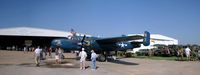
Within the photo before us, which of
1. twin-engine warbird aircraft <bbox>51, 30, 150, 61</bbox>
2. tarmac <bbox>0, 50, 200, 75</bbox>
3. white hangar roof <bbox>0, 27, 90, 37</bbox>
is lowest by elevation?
tarmac <bbox>0, 50, 200, 75</bbox>

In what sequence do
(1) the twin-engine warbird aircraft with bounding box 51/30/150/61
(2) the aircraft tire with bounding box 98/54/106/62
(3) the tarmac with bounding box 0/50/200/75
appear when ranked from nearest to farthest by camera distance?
(3) the tarmac with bounding box 0/50/200/75 < (1) the twin-engine warbird aircraft with bounding box 51/30/150/61 < (2) the aircraft tire with bounding box 98/54/106/62

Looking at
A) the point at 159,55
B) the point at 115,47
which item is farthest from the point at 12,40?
the point at 115,47

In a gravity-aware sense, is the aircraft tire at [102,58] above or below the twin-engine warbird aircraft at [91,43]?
below

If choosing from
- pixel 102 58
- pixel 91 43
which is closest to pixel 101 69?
pixel 102 58

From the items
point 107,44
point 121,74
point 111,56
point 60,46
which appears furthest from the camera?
point 111,56

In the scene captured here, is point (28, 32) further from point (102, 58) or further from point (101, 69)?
point (101, 69)

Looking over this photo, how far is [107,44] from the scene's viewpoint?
31500mm

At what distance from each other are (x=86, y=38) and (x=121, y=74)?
13753 mm

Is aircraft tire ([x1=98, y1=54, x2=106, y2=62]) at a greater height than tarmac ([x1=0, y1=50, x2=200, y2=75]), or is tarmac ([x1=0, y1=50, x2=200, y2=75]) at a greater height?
aircraft tire ([x1=98, y1=54, x2=106, y2=62])

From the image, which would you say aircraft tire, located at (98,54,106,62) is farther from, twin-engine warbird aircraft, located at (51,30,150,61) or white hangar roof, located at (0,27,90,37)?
white hangar roof, located at (0,27,90,37)

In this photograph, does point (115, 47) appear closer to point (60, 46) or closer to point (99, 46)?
point (99, 46)

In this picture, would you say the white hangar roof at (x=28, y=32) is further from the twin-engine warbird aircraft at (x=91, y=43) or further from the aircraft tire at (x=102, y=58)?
the aircraft tire at (x=102, y=58)

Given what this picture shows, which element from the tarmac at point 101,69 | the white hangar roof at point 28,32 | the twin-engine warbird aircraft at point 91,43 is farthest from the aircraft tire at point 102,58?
the white hangar roof at point 28,32

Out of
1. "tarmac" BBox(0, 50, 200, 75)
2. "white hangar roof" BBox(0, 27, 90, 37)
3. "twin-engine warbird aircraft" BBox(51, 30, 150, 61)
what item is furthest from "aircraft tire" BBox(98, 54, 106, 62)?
"white hangar roof" BBox(0, 27, 90, 37)
